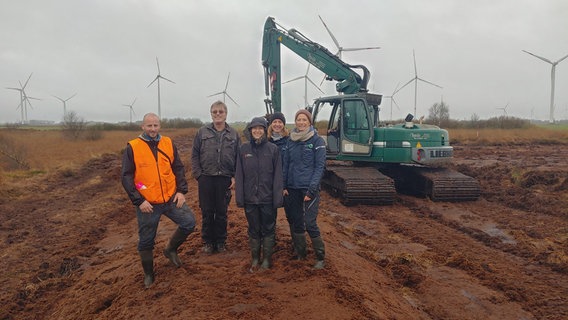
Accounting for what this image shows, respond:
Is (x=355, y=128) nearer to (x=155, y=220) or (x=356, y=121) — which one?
(x=356, y=121)

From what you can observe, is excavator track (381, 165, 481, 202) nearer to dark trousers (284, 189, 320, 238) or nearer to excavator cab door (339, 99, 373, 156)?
excavator cab door (339, 99, 373, 156)

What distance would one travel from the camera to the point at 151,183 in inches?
172

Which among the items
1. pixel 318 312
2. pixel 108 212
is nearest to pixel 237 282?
pixel 318 312

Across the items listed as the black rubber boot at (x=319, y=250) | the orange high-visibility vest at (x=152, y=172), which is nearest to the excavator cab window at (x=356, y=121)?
the black rubber boot at (x=319, y=250)

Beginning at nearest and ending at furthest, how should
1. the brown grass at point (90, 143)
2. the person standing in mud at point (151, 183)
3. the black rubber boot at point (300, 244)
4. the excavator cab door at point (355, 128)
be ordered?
the person standing in mud at point (151, 183)
the black rubber boot at point (300, 244)
the excavator cab door at point (355, 128)
the brown grass at point (90, 143)

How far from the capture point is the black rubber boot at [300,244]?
16.3 feet

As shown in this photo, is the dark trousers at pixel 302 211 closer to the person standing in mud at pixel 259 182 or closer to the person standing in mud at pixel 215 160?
the person standing in mud at pixel 259 182

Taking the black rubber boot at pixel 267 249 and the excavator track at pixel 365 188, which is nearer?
the black rubber boot at pixel 267 249

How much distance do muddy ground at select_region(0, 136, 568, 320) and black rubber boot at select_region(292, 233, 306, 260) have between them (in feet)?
0.36

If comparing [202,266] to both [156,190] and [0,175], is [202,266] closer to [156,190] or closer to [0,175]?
[156,190]

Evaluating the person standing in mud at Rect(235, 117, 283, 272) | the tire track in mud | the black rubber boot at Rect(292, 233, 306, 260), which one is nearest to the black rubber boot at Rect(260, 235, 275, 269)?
the person standing in mud at Rect(235, 117, 283, 272)

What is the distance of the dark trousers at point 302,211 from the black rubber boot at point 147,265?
1595 mm

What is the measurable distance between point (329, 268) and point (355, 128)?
6681mm

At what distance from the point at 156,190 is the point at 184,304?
3.88 ft
